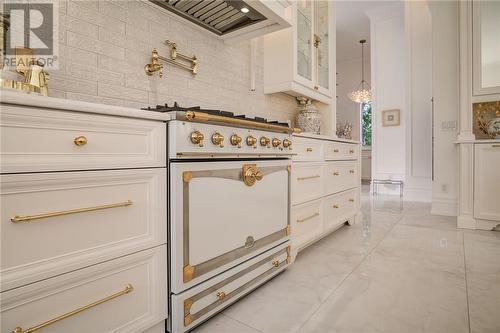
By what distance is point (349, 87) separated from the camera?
320 inches

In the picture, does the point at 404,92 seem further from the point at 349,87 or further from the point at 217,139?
the point at 217,139

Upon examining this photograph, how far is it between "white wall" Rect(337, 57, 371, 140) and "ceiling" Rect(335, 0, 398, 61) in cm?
33

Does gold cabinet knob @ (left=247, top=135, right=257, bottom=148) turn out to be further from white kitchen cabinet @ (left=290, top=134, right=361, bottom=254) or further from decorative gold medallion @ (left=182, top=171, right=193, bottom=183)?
white kitchen cabinet @ (left=290, top=134, right=361, bottom=254)

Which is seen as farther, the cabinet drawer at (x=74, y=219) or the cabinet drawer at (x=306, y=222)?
the cabinet drawer at (x=306, y=222)

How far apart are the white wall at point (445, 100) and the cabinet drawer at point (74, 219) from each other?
3792mm

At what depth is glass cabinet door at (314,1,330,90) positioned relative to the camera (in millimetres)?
2590

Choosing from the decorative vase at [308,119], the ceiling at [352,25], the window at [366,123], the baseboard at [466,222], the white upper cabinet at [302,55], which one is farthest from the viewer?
the window at [366,123]

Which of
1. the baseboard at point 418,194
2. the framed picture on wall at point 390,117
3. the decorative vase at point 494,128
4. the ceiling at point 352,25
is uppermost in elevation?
the ceiling at point 352,25

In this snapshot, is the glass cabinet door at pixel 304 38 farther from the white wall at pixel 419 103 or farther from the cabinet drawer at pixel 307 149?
the white wall at pixel 419 103

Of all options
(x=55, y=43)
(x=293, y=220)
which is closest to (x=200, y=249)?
(x=293, y=220)

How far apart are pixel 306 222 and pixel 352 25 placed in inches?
218

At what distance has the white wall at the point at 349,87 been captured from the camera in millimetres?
7997

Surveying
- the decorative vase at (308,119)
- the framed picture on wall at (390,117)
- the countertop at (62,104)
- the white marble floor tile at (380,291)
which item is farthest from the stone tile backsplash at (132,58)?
the framed picture on wall at (390,117)

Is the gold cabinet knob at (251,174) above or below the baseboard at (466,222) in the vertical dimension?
above
